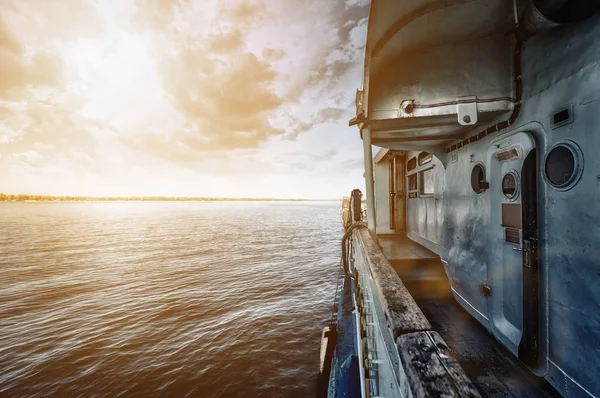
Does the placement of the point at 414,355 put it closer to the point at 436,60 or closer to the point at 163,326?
the point at 436,60

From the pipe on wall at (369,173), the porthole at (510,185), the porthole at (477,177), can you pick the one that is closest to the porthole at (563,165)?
the porthole at (510,185)

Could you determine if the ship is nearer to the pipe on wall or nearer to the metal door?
the pipe on wall

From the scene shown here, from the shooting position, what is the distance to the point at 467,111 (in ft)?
13.1

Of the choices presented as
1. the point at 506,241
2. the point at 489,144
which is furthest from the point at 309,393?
the point at 489,144

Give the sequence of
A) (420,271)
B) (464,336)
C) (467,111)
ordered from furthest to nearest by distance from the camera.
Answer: (420,271), (464,336), (467,111)

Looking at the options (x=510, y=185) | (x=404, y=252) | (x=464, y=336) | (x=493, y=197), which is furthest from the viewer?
(x=404, y=252)

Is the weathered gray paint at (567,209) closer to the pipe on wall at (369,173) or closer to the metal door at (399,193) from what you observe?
the pipe on wall at (369,173)

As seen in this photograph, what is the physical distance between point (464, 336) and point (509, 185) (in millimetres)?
2835

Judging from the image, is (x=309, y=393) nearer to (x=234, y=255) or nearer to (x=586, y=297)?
(x=586, y=297)

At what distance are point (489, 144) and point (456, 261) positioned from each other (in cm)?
271

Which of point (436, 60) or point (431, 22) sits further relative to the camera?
point (436, 60)

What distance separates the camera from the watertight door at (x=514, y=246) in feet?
10.7

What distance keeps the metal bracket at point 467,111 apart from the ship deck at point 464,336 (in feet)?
12.3

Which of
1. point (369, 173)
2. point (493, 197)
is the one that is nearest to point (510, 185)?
point (493, 197)
